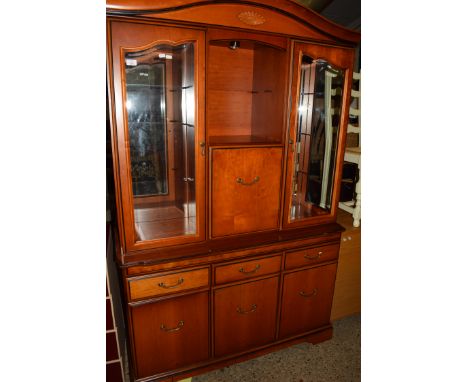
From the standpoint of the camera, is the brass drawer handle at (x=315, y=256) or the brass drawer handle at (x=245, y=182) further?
the brass drawer handle at (x=315, y=256)

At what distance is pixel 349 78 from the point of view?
1582 mm

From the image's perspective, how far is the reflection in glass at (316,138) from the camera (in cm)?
159

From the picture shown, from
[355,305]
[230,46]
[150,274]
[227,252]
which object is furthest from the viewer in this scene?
[355,305]

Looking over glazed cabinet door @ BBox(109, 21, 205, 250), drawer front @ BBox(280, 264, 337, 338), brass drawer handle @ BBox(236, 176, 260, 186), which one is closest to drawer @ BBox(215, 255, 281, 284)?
drawer front @ BBox(280, 264, 337, 338)

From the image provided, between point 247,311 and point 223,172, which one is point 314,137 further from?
point 247,311

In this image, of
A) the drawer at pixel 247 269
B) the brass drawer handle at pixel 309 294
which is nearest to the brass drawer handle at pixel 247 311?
the drawer at pixel 247 269

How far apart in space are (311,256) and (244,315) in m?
0.51

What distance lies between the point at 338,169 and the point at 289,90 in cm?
57

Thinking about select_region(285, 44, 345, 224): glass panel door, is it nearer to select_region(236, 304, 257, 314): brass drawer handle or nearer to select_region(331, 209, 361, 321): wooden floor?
select_region(331, 209, 361, 321): wooden floor

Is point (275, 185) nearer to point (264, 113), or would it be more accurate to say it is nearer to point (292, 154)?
point (292, 154)

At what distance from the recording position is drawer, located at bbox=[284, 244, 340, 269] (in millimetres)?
1700

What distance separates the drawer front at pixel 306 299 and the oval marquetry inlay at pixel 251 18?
131 cm

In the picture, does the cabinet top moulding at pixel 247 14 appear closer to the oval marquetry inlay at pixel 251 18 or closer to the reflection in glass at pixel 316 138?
the oval marquetry inlay at pixel 251 18

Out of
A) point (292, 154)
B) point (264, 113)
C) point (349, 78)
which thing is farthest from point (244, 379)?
point (349, 78)
